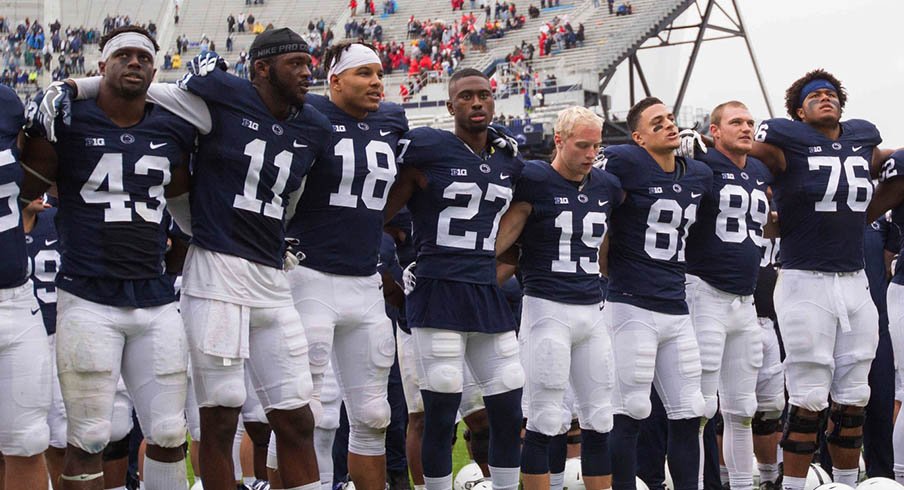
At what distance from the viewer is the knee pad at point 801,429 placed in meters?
6.41

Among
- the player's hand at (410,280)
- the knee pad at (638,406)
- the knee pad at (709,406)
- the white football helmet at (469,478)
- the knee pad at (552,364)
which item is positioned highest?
the player's hand at (410,280)

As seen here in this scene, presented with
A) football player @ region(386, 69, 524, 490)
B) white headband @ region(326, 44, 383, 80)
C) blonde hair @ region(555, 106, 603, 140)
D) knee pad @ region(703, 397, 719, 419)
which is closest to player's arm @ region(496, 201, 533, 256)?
football player @ region(386, 69, 524, 490)

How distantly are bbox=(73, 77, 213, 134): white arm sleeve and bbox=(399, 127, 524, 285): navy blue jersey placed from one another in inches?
45.4

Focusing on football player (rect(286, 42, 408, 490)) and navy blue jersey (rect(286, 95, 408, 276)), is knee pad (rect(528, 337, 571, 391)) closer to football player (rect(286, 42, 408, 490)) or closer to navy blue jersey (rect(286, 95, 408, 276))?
football player (rect(286, 42, 408, 490))

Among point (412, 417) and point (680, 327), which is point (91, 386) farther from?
point (680, 327)

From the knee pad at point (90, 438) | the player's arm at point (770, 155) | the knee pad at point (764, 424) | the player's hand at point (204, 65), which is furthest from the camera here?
the knee pad at point (764, 424)

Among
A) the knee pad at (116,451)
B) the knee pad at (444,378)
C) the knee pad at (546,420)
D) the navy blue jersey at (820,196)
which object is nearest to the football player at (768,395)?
the navy blue jersey at (820,196)

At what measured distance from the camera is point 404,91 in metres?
29.7

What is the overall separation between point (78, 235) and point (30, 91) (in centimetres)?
2986

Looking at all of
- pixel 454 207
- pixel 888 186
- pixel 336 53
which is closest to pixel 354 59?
pixel 336 53

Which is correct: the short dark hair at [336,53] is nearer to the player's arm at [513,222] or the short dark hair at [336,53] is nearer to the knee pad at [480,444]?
the player's arm at [513,222]

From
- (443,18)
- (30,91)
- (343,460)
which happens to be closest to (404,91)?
(443,18)

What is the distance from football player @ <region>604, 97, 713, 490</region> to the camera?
6.04m

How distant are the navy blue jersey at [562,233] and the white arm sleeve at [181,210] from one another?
1769mm
